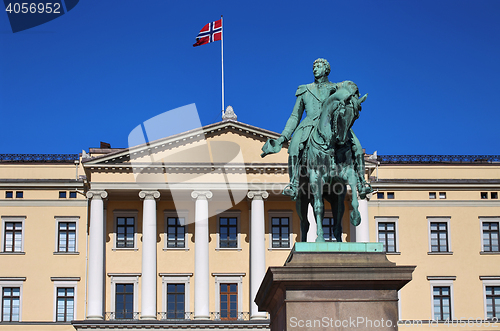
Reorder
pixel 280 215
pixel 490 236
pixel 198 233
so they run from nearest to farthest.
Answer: pixel 198 233 → pixel 280 215 → pixel 490 236

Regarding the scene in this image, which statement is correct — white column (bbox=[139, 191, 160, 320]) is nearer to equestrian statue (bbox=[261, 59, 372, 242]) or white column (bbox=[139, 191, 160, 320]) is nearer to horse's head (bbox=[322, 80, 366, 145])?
equestrian statue (bbox=[261, 59, 372, 242])

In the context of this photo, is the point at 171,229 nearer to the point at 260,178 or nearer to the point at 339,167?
the point at 260,178

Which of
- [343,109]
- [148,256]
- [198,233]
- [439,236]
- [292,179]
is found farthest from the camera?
[439,236]

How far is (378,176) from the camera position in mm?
52688

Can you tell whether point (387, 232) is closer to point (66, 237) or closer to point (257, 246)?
point (257, 246)

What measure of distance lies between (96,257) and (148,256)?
8.58ft

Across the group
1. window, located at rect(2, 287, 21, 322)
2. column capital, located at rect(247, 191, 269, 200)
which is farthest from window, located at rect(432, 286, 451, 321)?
window, located at rect(2, 287, 21, 322)

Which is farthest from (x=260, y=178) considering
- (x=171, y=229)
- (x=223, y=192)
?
(x=171, y=229)

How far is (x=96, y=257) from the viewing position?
157 feet

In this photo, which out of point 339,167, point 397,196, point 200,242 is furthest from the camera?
point 397,196

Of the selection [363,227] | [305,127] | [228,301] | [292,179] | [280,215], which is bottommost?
[292,179]

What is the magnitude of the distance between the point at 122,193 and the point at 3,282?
25.6ft

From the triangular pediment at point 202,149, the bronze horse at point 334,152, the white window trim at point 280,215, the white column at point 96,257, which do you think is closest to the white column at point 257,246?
the white window trim at point 280,215

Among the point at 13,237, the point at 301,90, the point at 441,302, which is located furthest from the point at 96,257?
the point at 301,90
